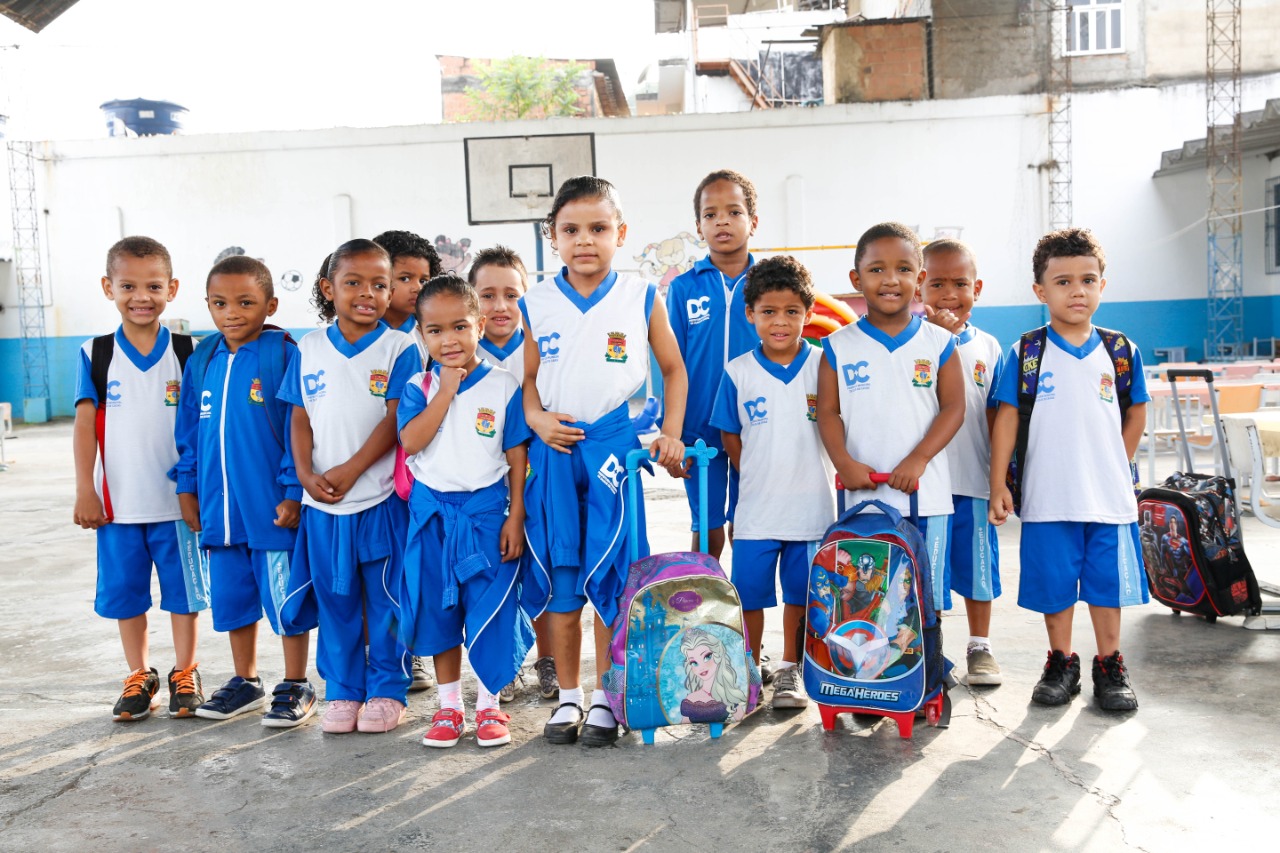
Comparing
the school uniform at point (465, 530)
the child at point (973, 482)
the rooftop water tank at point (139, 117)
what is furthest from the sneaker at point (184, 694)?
the rooftop water tank at point (139, 117)

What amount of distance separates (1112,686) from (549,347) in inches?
70.8

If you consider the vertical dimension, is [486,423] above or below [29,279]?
below

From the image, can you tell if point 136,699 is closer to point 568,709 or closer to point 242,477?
point 242,477

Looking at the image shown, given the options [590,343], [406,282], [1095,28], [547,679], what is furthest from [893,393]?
[1095,28]

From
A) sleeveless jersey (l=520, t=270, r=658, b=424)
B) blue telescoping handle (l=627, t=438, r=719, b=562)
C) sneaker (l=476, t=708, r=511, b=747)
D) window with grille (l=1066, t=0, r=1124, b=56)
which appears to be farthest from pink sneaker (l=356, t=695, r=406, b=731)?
window with grille (l=1066, t=0, r=1124, b=56)

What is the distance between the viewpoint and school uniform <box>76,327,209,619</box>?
3072 mm

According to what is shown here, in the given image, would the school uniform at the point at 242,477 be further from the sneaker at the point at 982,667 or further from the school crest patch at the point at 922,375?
the sneaker at the point at 982,667

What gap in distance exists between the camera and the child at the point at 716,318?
3188 mm

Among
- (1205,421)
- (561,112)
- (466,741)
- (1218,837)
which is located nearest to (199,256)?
(561,112)

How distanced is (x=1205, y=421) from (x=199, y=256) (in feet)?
48.8

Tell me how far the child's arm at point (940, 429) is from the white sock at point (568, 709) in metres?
1.03

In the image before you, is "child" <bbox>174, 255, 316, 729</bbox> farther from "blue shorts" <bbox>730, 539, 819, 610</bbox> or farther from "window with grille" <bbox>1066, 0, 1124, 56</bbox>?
"window with grille" <bbox>1066, 0, 1124, 56</bbox>

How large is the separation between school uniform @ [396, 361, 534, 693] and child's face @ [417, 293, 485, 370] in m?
0.07

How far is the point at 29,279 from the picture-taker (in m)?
17.4
